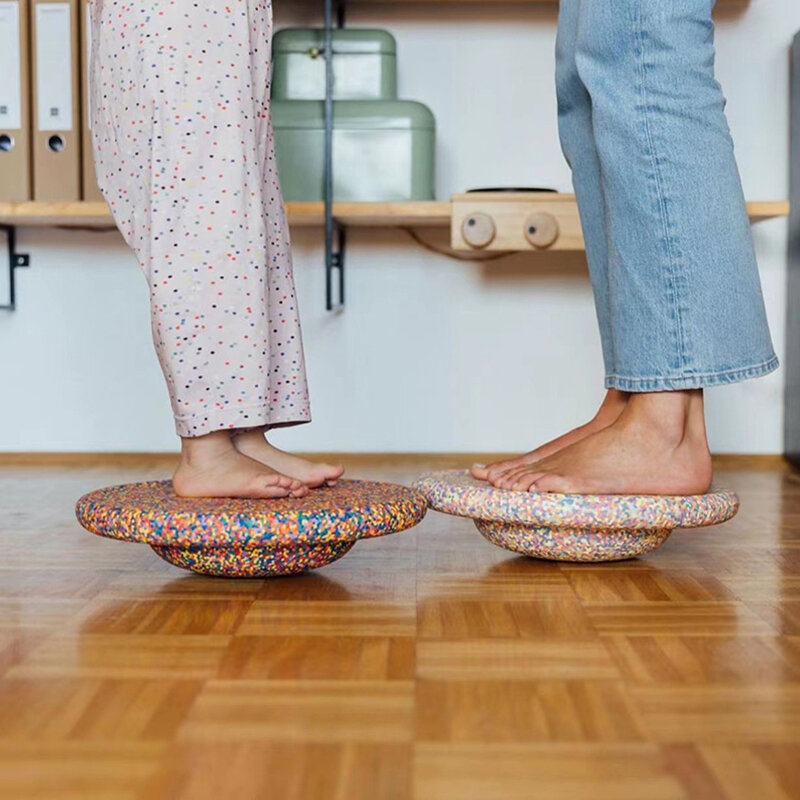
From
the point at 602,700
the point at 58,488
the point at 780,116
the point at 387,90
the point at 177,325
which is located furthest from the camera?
the point at 780,116

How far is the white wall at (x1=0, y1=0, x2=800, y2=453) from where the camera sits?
2287mm

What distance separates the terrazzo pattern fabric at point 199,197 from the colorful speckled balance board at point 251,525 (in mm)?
89

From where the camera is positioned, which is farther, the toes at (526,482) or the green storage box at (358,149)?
the green storage box at (358,149)

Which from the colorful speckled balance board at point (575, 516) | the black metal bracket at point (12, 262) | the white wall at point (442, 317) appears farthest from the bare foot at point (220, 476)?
the black metal bracket at point (12, 262)

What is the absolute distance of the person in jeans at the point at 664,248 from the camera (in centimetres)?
108

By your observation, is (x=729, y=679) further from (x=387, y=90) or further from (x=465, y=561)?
(x=387, y=90)

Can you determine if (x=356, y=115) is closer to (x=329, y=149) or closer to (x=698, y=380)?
(x=329, y=149)

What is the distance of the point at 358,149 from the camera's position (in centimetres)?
206

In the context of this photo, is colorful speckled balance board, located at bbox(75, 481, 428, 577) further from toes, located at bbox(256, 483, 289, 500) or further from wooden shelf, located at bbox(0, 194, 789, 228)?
wooden shelf, located at bbox(0, 194, 789, 228)

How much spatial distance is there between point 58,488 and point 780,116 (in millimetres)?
1546

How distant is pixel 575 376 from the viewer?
2.33 m

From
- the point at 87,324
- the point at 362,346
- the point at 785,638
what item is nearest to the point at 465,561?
the point at 785,638

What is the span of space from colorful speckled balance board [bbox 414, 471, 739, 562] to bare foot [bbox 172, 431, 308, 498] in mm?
165

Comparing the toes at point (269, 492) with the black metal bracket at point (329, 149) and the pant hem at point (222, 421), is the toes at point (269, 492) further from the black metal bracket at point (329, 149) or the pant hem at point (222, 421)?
the black metal bracket at point (329, 149)
